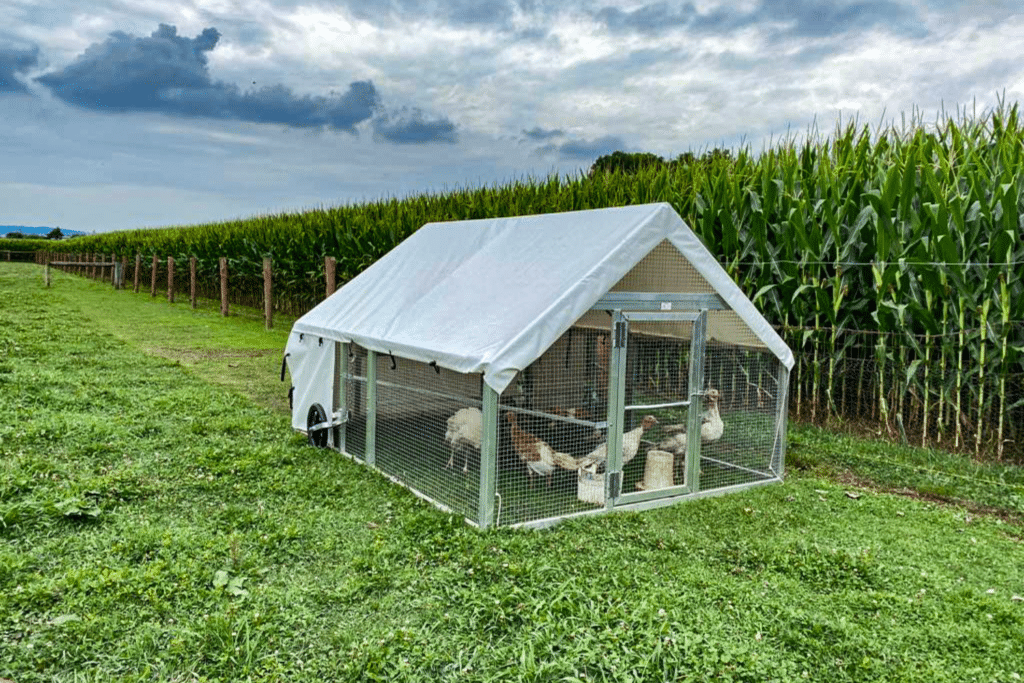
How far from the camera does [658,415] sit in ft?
20.2

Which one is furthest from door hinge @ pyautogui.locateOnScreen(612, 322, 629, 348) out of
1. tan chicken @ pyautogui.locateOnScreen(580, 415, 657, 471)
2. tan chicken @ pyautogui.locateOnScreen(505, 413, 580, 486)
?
tan chicken @ pyautogui.locateOnScreen(505, 413, 580, 486)

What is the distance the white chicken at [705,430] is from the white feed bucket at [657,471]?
15 centimetres

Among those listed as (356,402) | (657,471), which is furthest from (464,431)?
(356,402)

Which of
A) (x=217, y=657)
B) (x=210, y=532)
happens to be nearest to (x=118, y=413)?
(x=210, y=532)

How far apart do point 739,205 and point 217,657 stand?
7518 millimetres

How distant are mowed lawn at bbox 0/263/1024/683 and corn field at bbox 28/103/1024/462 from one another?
0.95 meters

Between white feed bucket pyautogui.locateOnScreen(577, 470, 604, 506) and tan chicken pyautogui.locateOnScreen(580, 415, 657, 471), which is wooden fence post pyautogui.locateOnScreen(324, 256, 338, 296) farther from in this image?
white feed bucket pyautogui.locateOnScreen(577, 470, 604, 506)

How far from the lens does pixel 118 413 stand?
8.26 metres

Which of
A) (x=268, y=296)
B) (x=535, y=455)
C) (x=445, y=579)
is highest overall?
(x=268, y=296)

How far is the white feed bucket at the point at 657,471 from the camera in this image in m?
5.86

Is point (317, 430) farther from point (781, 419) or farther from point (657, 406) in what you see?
point (781, 419)

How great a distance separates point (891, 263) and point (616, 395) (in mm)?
3709

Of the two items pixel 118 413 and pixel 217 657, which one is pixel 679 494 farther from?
pixel 118 413

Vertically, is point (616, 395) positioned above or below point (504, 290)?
below
